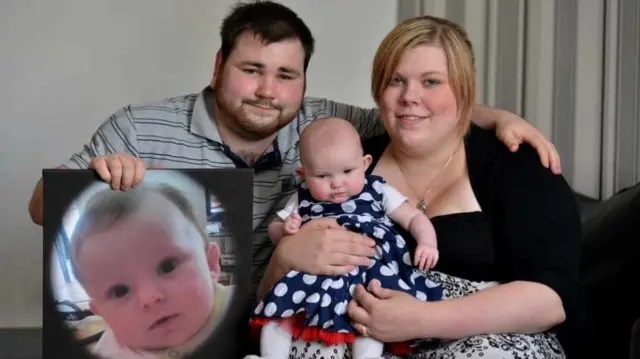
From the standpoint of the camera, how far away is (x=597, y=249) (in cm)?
173

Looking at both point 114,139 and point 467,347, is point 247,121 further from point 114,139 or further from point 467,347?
point 467,347

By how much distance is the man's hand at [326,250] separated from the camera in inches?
56.8

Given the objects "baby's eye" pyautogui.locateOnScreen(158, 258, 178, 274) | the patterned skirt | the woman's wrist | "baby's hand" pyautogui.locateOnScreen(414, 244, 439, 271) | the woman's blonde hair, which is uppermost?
the woman's blonde hair

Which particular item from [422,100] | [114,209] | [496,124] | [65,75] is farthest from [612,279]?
[65,75]

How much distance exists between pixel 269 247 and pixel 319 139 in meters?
0.44

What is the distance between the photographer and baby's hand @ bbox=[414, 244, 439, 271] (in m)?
1.46

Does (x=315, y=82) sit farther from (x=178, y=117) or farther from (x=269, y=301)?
(x=269, y=301)

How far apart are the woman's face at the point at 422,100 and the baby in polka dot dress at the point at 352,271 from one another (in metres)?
0.12

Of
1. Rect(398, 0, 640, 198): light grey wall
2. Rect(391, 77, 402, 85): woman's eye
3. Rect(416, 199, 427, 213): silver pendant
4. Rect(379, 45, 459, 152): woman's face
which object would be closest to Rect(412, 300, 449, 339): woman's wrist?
Rect(416, 199, 427, 213): silver pendant

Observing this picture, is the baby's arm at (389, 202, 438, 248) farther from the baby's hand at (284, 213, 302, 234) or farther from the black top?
the baby's hand at (284, 213, 302, 234)

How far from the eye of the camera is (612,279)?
1.66m

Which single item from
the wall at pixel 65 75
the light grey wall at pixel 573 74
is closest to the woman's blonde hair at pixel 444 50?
the light grey wall at pixel 573 74

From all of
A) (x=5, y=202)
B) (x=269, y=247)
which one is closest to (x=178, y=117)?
(x=269, y=247)

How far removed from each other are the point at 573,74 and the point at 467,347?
47.4 inches
